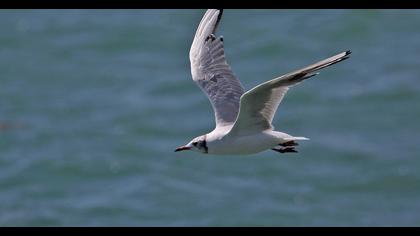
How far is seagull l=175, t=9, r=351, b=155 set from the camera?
9320 mm

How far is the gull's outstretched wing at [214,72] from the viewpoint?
35.4 ft

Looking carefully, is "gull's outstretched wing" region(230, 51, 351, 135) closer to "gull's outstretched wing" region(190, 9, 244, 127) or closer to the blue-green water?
"gull's outstretched wing" region(190, 9, 244, 127)

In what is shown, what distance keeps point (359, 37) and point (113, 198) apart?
407 inches

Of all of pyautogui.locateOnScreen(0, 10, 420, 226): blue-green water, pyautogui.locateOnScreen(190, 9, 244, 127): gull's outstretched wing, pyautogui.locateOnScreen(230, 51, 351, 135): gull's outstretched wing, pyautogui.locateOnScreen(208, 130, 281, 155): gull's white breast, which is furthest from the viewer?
pyautogui.locateOnScreen(0, 10, 420, 226): blue-green water

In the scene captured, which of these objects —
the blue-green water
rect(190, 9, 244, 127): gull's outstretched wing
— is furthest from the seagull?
the blue-green water

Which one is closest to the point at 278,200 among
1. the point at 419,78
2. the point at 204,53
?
the point at 419,78

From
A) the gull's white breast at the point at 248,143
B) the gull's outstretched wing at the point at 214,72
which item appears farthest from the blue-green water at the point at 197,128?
the gull's white breast at the point at 248,143

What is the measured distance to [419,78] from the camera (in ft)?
92.6

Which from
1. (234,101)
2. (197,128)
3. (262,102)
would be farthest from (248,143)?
(197,128)

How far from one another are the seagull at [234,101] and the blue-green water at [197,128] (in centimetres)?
1278

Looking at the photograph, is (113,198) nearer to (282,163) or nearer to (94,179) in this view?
(94,179)

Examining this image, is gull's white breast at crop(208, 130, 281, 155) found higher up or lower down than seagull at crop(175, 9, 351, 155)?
lower down

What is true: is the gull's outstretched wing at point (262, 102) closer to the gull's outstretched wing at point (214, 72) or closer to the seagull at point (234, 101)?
the seagull at point (234, 101)

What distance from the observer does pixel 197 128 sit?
26234mm
